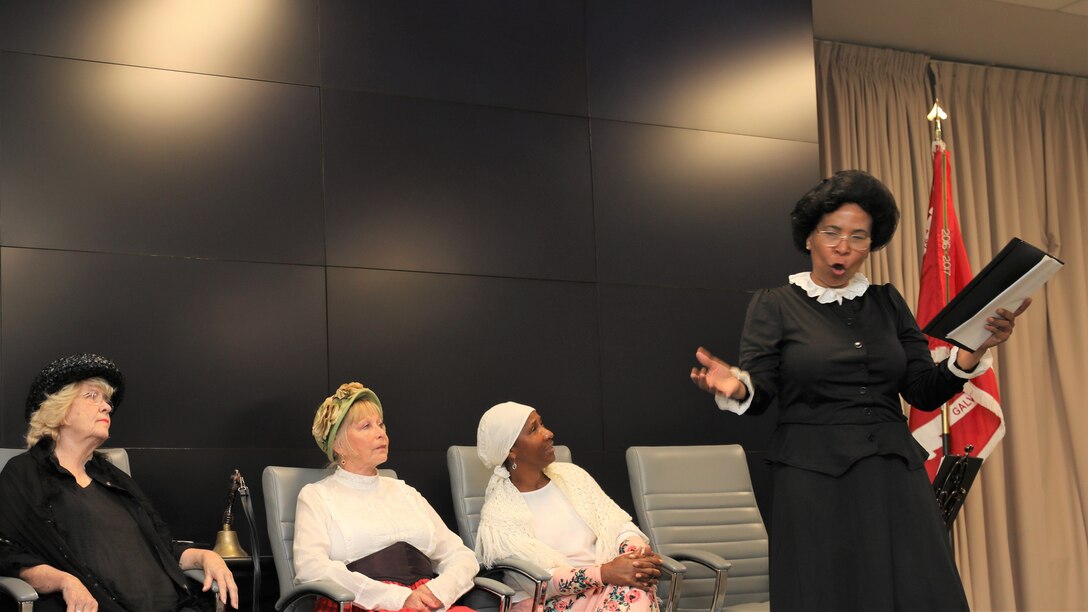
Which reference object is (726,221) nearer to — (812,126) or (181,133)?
(812,126)

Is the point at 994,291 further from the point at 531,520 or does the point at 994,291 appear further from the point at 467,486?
the point at 467,486

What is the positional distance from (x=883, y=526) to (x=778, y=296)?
0.60m

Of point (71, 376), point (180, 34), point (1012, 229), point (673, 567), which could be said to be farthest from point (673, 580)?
point (1012, 229)

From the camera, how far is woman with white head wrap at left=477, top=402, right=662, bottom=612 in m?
3.88

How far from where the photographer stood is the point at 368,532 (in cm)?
374

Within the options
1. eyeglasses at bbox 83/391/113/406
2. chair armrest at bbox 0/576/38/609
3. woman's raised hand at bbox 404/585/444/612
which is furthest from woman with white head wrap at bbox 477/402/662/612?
chair armrest at bbox 0/576/38/609

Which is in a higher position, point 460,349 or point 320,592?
point 460,349

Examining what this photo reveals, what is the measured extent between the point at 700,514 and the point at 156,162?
239cm

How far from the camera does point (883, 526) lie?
8.32 ft

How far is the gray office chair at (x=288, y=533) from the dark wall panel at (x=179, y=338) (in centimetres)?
36

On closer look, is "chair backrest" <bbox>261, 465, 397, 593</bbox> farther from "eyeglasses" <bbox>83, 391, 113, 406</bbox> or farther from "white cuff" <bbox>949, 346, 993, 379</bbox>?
"white cuff" <bbox>949, 346, 993, 379</bbox>

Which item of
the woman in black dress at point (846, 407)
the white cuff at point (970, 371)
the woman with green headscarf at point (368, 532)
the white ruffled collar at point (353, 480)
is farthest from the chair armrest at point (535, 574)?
the white cuff at point (970, 371)

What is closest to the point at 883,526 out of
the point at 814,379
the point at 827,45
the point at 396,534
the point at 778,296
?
→ the point at 814,379

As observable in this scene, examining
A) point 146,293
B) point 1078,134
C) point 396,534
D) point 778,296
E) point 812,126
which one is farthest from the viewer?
point 1078,134
